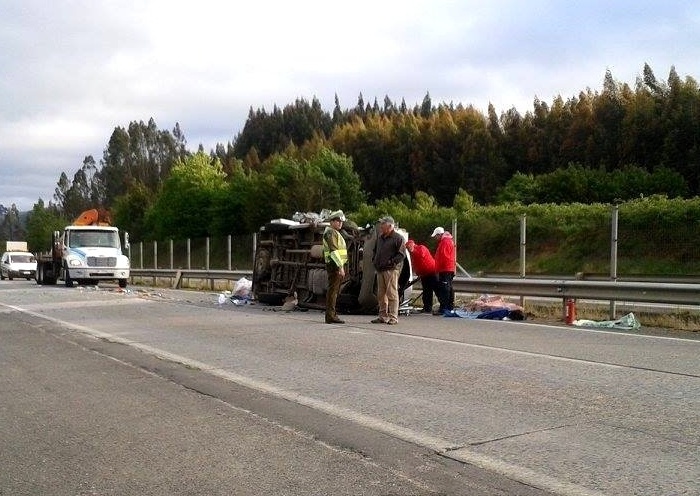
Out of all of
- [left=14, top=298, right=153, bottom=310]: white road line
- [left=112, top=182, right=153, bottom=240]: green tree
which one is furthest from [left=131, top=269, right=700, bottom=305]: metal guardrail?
[left=112, top=182, right=153, bottom=240]: green tree

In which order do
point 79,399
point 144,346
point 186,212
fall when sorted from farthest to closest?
point 186,212 → point 144,346 → point 79,399

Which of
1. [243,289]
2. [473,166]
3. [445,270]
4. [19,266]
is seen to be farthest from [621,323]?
[473,166]

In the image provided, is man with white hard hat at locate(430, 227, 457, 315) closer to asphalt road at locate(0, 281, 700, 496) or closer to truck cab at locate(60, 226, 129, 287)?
asphalt road at locate(0, 281, 700, 496)

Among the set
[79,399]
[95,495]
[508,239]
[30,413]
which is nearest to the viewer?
[95,495]

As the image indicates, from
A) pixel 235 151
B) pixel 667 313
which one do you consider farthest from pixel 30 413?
pixel 235 151

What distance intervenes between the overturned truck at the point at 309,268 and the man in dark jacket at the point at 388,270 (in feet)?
3.36

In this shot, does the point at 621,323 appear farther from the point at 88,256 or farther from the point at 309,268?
the point at 88,256

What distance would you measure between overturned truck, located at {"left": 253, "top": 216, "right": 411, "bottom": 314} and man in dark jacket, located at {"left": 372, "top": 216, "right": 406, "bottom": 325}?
1024 millimetres

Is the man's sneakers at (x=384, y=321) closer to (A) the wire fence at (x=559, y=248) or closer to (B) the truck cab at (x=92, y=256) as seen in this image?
(A) the wire fence at (x=559, y=248)

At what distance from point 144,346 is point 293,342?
1977 mm

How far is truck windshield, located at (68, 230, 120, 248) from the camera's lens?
29.3 metres

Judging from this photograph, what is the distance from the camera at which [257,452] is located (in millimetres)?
5391

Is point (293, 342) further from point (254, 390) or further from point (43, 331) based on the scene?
point (43, 331)

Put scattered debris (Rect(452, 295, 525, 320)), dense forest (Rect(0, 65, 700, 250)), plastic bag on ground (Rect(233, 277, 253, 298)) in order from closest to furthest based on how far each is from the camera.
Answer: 1. scattered debris (Rect(452, 295, 525, 320))
2. plastic bag on ground (Rect(233, 277, 253, 298))
3. dense forest (Rect(0, 65, 700, 250))
